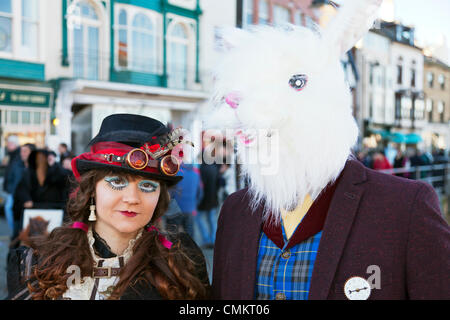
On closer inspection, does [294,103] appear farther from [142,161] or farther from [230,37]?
[142,161]

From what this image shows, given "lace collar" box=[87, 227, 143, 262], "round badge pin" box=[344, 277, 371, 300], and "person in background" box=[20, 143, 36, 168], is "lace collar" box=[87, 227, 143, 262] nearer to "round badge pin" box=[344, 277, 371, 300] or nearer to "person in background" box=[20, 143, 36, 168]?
"round badge pin" box=[344, 277, 371, 300]

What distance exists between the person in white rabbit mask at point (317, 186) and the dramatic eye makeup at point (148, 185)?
441mm

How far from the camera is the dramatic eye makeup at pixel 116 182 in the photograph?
164 cm

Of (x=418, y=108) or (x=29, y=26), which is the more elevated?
(x=29, y=26)

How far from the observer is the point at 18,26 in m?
2.64

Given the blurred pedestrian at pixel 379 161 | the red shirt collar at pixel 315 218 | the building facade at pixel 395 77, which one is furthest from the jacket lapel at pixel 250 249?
the blurred pedestrian at pixel 379 161

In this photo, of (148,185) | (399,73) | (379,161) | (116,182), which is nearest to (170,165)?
(148,185)

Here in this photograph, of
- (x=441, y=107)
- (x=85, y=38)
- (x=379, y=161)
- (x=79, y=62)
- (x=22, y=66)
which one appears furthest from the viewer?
(x=379, y=161)

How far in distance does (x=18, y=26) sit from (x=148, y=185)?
171 centimetres

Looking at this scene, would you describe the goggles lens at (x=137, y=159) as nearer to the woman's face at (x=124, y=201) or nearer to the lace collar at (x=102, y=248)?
the woman's face at (x=124, y=201)

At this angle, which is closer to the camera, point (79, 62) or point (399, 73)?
point (399, 73)

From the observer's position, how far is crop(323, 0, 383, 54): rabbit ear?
1.29 m

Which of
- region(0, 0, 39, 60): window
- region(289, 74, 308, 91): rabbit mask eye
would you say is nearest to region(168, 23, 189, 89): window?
region(0, 0, 39, 60): window

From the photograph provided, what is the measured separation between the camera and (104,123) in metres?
1.77
